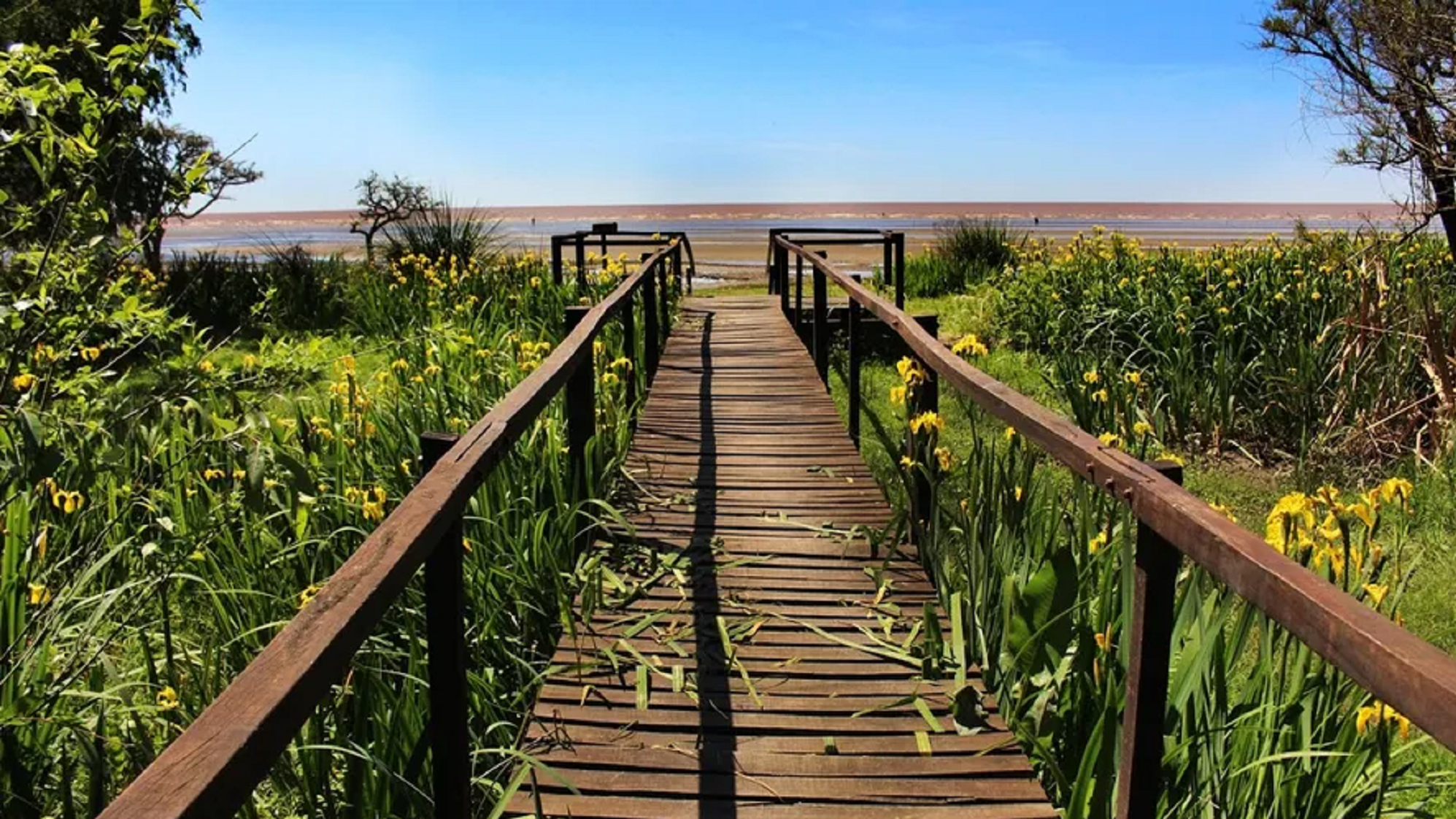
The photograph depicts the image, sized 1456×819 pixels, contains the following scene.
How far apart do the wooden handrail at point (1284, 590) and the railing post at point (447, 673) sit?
1.30 m

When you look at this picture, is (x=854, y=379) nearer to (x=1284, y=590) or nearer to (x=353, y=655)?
(x=1284, y=590)

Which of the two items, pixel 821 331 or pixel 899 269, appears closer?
pixel 821 331

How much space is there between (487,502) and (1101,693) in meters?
2.07

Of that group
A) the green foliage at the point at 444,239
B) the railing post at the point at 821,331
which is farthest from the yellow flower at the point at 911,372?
the green foliage at the point at 444,239

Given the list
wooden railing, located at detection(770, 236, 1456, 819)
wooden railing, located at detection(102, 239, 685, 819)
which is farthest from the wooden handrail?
wooden railing, located at detection(102, 239, 685, 819)

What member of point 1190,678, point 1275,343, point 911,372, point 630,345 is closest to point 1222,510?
point 1190,678

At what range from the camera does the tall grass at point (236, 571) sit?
2.48m

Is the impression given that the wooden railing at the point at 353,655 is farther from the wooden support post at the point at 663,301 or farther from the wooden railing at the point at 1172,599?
the wooden support post at the point at 663,301

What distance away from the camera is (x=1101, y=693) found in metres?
2.58

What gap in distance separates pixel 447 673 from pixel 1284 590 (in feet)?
4.79

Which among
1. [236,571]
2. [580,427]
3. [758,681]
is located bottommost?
[758,681]

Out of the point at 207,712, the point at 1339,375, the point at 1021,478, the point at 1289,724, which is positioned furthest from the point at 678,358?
the point at 207,712

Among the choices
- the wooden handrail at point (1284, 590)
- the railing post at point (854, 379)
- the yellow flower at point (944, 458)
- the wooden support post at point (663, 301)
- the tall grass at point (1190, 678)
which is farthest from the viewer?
the wooden support post at point (663, 301)

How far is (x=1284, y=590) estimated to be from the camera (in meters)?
1.49
